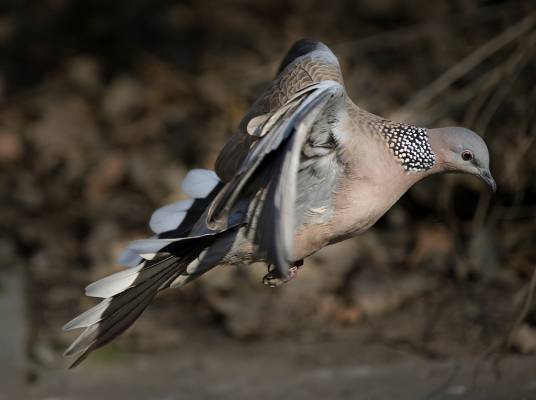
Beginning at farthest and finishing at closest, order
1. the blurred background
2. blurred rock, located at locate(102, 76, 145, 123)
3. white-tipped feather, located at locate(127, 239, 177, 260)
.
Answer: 1. blurred rock, located at locate(102, 76, 145, 123)
2. the blurred background
3. white-tipped feather, located at locate(127, 239, 177, 260)

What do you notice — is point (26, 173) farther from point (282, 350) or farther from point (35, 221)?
point (282, 350)

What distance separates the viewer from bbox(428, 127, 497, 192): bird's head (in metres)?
3.01

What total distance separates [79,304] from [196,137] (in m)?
1.50

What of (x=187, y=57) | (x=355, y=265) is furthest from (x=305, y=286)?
(x=187, y=57)

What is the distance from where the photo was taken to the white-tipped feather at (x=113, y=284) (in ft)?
9.48

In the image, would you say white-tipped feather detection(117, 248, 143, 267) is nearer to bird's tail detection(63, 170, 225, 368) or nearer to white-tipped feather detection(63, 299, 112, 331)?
bird's tail detection(63, 170, 225, 368)

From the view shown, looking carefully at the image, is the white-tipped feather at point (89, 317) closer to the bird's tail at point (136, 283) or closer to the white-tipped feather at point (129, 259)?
the bird's tail at point (136, 283)

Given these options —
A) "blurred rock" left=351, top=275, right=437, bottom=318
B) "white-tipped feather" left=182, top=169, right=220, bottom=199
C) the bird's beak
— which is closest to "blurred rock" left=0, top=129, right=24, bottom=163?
"blurred rock" left=351, top=275, right=437, bottom=318

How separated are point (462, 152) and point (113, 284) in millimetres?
1261

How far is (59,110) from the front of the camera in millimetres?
6453

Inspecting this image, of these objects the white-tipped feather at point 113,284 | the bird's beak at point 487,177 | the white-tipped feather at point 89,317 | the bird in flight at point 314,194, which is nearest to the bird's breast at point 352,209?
the bird in flight at point 314,194

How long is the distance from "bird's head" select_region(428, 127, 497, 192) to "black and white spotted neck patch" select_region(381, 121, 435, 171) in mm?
31

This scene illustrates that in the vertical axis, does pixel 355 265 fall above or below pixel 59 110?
below

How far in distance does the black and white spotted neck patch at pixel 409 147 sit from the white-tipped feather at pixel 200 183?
2.35 ft
